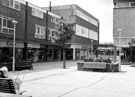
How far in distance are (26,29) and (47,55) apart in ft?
25.4

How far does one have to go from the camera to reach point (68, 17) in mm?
46250

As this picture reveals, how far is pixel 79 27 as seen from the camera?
160ft

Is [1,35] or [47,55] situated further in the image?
[47,55]

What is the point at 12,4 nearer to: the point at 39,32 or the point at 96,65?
the point at 39,32

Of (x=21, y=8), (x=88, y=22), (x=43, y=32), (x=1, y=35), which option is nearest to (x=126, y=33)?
(x=43, y=32)

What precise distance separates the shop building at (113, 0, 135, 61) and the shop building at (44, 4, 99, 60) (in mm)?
13126

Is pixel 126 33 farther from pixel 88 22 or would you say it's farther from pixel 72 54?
pixel 88 22

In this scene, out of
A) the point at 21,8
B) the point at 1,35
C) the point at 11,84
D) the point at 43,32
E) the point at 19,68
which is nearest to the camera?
the point at 11,84

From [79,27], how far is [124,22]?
18003 mm

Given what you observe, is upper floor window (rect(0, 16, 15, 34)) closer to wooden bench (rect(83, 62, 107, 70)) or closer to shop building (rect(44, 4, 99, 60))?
wooden bench (rect(83, 62, 107, 70))

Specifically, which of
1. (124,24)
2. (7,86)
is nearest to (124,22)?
(124,24)

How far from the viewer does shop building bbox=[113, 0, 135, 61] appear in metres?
31.4

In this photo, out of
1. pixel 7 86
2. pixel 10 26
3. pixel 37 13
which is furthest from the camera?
pixel 37 13

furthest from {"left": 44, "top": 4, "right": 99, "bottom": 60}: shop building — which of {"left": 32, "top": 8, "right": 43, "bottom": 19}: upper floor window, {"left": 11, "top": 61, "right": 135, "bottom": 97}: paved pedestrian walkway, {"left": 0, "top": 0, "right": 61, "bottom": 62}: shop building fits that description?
{"left": 11, "top": 61, "right": 135, "bottom": 97}: paved pedestrian walkway
